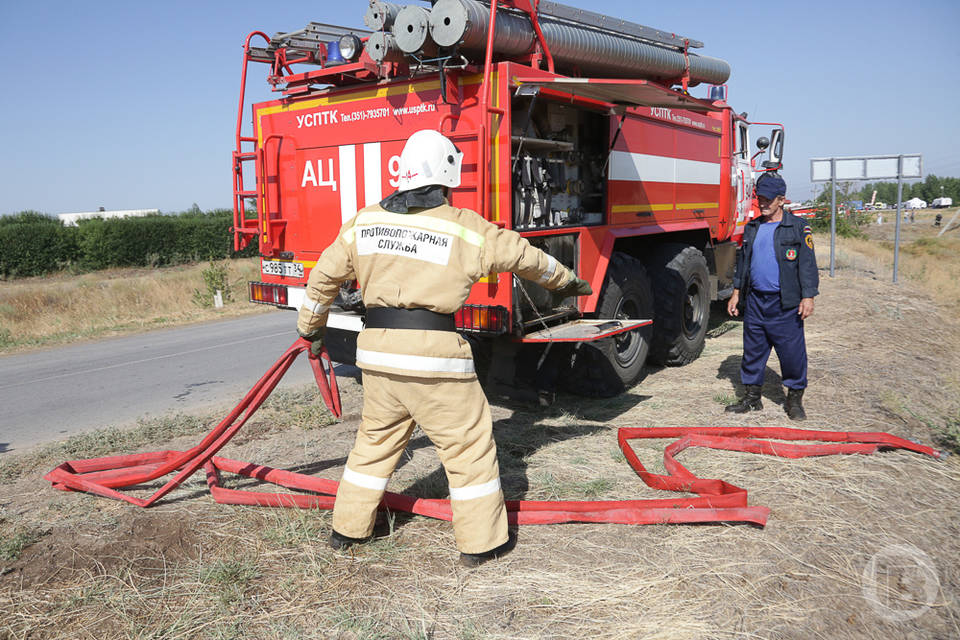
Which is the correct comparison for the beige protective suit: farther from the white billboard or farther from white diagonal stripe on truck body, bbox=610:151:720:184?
the white billboard

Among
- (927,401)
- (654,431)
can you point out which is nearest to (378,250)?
(654,431)

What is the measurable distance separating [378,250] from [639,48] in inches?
162

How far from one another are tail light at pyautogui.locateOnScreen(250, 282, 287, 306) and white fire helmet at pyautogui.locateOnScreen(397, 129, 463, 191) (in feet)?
9.31

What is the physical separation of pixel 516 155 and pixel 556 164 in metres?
0.79

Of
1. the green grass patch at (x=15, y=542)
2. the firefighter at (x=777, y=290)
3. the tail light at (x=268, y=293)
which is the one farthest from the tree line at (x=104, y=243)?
the green grass patch at (x=15, y=542)

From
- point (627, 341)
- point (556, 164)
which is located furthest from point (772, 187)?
point (627, 341)

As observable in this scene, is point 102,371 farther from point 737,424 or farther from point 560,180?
point 737,424

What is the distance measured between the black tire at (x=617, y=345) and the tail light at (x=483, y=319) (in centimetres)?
113

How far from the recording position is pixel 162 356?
888 centimetres

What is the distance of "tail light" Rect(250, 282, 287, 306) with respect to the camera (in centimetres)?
568

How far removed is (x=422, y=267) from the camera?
3051mm

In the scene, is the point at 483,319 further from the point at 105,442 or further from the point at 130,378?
the point at 130,378

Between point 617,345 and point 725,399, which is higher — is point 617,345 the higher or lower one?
the higher one

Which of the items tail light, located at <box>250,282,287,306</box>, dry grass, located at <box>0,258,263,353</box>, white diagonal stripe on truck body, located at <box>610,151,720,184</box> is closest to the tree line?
dry grass, located at <box>0,258,263,353</box>
